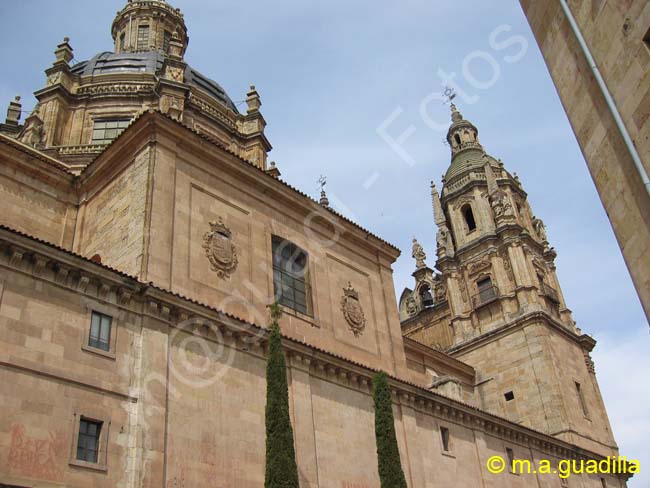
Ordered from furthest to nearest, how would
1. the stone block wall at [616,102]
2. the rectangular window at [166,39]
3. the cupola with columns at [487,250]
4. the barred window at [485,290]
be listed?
the rectangular window at [166,39]
the barred window at [485,290]
the cupola with columns at [487,250]
the stone block wall at [616,102]

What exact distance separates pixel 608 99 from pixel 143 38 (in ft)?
121

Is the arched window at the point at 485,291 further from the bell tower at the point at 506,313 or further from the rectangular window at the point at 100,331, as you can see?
the rectangular window at the point at 100,331

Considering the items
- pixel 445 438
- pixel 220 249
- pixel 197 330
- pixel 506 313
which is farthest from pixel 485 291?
pixel 197 330

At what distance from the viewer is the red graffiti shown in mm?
11602

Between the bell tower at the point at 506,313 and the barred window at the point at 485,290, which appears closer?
the bell tower at the point at 506,313

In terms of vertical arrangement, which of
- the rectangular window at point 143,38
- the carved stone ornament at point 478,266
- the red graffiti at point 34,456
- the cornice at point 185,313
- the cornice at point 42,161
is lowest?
the red graffiti at point 34,456

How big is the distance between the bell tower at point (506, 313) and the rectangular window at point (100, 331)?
23119mm

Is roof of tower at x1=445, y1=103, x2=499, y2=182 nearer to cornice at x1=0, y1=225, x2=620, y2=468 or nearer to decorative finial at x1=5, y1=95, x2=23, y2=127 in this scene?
cornice at x1=0, y1=225, x2=620, y2=468

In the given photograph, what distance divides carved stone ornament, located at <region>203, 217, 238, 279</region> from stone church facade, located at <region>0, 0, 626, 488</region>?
0.15 feet

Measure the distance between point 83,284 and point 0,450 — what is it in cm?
368

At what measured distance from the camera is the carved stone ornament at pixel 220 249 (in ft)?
58.7

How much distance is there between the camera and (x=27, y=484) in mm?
11539

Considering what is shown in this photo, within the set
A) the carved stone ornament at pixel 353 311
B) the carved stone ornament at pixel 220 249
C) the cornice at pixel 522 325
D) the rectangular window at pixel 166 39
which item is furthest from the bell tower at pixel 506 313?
the carved stone ornament at pixel 220 249

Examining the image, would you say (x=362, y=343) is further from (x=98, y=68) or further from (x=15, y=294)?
(x=98, y=68)
